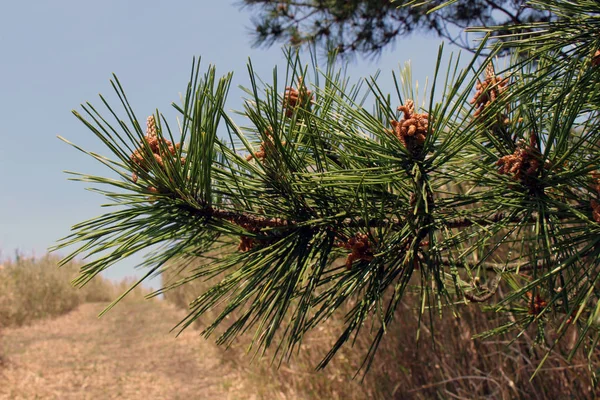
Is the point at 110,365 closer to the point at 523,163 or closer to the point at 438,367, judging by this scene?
the point at 438,367

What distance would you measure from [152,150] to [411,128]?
1.00 feet

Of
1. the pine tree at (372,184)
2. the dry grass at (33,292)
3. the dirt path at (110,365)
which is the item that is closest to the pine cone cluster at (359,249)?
the pine tree at (372,184)

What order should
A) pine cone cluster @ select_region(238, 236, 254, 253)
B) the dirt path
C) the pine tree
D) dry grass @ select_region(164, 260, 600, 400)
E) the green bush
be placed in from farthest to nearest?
the green bush, the dirt path, dry grass @ select_region(164, 260, 600, 400), pine cone cluster @ select_region(238, 236, 254, 253), the pine tree

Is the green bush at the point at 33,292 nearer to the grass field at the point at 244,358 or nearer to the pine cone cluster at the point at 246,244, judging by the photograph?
the grass field at the point at 244,358

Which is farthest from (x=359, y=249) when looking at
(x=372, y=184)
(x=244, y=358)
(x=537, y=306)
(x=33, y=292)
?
(x=33, y=292)

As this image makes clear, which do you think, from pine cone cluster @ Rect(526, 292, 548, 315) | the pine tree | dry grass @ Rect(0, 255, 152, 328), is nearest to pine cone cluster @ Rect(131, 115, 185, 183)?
the pine tree

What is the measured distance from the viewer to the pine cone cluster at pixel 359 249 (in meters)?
0.64

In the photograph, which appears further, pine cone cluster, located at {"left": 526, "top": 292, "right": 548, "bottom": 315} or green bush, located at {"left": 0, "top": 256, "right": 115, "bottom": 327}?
green bush, located at {"left": 0, "top": 256, "right": 115, "bottom": 327}

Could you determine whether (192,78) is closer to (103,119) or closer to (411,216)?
(103,119)

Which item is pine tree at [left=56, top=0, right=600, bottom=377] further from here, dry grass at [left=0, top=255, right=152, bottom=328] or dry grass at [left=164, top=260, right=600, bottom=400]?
dry grass at [left=0, top=255, right=152, bottom=328]

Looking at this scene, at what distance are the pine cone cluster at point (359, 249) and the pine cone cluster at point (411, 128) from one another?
0.15m

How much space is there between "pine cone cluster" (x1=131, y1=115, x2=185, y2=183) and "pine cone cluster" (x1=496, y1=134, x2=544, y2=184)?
1.26ft

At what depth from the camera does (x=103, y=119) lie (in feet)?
1.69

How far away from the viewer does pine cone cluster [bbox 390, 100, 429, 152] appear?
1.77 ft
